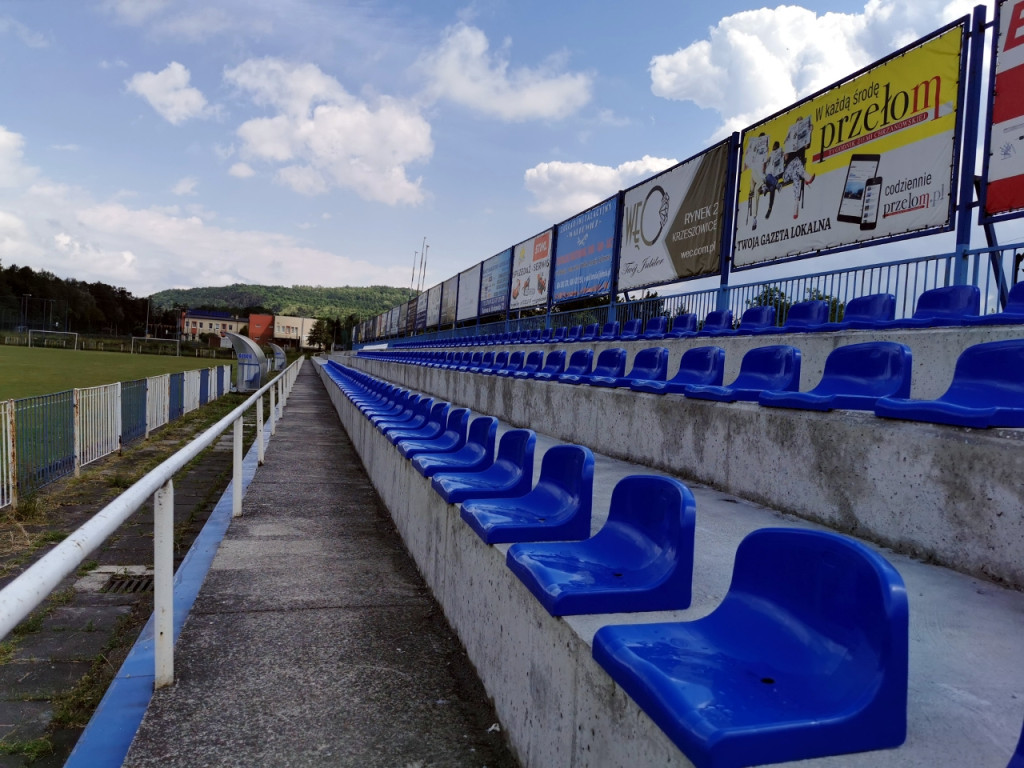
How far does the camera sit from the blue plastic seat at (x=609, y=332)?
8834 millimetres

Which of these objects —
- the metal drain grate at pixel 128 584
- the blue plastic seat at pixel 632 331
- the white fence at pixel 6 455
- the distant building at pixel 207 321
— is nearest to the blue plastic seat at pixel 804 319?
the blue plastic seat at pixel 632 331

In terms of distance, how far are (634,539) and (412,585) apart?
2047 millimetres

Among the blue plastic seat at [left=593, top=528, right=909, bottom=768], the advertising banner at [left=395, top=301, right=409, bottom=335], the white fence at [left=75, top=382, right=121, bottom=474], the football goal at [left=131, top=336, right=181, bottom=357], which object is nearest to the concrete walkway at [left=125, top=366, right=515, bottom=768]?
the blue plastic seat at [left=593, top=528, right=909, bottom=768]

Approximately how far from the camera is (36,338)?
6750 centimetres

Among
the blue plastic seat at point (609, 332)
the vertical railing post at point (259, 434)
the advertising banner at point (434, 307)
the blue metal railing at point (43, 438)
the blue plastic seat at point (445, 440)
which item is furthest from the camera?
the advertising banner at point (434, 307)

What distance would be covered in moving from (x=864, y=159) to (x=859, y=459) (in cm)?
478

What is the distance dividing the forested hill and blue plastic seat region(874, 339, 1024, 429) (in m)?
98.5

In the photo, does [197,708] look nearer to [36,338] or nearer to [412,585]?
[412,585]

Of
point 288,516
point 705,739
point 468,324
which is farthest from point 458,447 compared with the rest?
point 468,324

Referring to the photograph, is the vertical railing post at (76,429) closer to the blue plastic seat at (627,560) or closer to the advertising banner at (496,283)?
the blue plastic seat at (627,560)

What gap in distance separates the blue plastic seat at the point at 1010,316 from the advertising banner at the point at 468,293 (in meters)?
15.6

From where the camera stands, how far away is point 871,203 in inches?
240

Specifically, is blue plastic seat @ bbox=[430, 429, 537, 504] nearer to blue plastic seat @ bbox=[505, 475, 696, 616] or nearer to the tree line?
blue plastic seat @ bbox=[505, 475, 696, 616]

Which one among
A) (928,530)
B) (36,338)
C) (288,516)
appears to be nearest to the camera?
(928,530)
